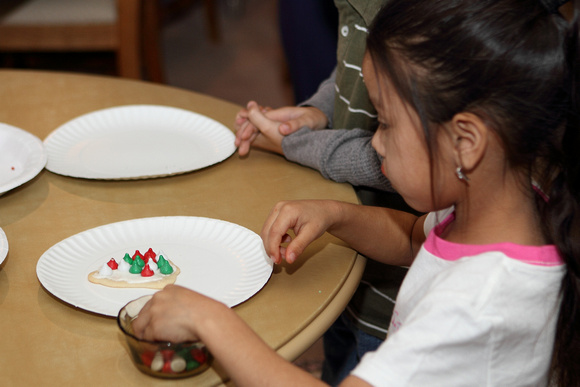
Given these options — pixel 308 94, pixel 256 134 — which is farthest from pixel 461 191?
pixel 308 94

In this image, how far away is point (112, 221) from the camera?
0.89m

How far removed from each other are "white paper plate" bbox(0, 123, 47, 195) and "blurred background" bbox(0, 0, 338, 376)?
874 millimetres

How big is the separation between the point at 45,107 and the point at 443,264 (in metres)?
0.80

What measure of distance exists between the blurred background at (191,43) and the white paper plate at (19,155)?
874 mm

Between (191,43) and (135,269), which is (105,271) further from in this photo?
(191,43)

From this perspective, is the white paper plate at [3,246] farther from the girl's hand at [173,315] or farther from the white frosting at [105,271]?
the girl's hand at [173,315]

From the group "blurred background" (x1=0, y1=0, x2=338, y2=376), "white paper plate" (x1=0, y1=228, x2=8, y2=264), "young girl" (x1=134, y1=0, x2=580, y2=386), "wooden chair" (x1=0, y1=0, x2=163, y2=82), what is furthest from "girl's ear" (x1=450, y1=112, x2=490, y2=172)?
"wooden chair" (x1=0, y1=0, x2=163, y2=82)

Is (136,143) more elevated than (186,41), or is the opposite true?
(136,143)

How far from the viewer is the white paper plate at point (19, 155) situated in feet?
3.10

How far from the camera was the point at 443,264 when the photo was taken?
73 cm

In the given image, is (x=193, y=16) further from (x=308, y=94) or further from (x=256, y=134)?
(x=256, y=134)

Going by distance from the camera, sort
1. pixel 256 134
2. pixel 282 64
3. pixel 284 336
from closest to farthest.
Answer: pixel 284 336 → pixel 256 134 → pixel 282 64

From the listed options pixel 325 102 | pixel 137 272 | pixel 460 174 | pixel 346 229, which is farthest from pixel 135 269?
pixel 325 102

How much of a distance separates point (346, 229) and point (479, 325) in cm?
28
